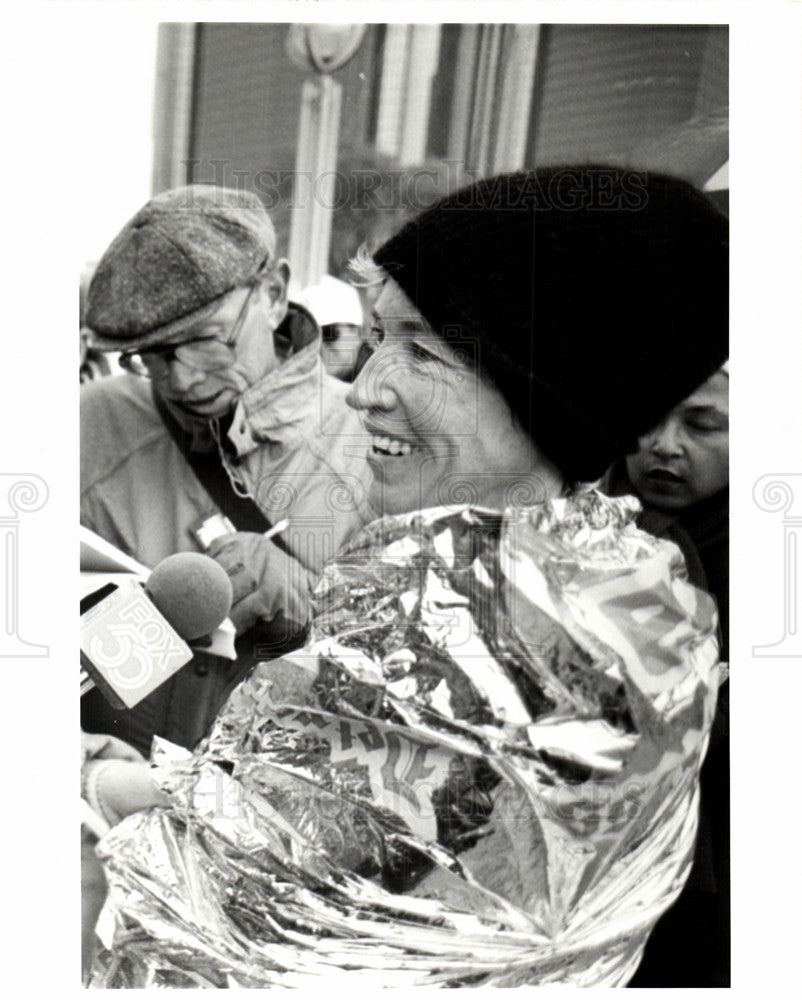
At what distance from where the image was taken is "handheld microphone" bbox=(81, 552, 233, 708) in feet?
5.50

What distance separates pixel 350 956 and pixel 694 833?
582 millimetres

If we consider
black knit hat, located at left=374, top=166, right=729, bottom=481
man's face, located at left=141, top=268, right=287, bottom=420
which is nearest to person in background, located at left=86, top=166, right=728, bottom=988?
black knit hat, located at left=374, top=166, right=729, bottom=481

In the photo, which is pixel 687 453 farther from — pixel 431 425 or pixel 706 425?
pixel 431 425

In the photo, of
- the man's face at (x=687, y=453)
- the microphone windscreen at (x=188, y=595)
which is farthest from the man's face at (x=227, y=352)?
the man's face at (x=687, y=453)

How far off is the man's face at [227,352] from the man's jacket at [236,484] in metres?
0.03

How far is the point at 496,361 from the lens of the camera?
1.64m

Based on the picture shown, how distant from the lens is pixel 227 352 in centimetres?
168

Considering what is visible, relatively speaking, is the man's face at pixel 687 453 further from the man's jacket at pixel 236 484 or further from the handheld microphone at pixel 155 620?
the handheld microphone at pixel 155 620

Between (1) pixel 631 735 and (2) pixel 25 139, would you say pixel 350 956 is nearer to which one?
(1) pixel 631 735

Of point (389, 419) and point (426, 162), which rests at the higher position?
point (426, 162)

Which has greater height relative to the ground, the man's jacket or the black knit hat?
the black knit hat

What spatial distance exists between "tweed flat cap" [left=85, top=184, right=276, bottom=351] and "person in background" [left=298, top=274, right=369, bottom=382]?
0.31 ft

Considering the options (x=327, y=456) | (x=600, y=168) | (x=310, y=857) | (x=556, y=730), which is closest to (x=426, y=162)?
(x=600, y=168)

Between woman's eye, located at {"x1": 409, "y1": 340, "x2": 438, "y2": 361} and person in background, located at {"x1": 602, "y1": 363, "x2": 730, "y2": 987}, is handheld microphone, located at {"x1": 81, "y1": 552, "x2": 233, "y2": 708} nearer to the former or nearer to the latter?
woman's eye, located at {"x1": 409, "y1": 340, "x2": 438, "y2": 361}
